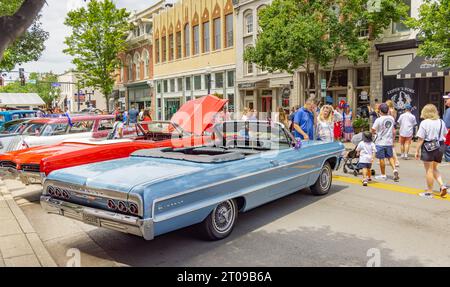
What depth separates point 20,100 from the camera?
37.9 meters

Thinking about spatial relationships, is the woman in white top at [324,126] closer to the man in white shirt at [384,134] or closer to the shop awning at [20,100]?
the man in white shirt at [384,134]

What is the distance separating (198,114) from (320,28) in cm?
818

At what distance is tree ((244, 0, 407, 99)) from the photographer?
1745cm

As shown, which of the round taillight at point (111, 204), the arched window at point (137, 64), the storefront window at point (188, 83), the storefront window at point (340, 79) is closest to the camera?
the round taillight at point (111, 204)

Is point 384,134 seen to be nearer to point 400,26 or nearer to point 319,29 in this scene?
point 319,29

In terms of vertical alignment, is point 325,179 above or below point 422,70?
below

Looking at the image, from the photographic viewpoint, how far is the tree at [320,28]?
17453mm

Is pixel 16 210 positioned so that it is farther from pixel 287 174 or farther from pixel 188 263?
pixel 287 174

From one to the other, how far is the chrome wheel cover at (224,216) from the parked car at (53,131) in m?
4.96

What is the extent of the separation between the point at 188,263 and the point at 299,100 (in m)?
20.6

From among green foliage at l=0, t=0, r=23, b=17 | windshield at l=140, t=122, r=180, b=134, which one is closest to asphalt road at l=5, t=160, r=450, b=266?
windshield at l=140, t=122, r=180, b=134

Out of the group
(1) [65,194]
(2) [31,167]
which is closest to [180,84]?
(2) [31,167]

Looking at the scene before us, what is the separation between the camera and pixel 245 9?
94.4 feet

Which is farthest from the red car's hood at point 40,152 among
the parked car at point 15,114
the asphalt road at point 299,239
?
the parked car at point 15,114
